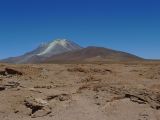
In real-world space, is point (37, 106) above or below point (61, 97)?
below

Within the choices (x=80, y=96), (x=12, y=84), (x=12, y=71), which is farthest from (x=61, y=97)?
(x=12, y=71)

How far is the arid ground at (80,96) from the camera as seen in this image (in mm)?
17922

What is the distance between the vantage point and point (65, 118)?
1767 centimetres

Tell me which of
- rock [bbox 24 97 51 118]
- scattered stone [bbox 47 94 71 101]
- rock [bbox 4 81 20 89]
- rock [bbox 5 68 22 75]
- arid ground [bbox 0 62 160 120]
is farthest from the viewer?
rock [bbox 5 68 22 75]

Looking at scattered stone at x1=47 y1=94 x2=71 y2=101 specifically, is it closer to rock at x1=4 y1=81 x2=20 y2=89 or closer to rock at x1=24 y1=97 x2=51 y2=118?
rock at x1=24 y1=97 x2=51 y2=118

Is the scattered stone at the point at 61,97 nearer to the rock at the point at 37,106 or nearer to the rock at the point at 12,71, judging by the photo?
the rock at the point at 37,106

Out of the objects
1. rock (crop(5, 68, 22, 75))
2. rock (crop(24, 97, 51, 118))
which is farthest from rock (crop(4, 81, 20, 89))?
rock (crop(5, 68, 22, 75))

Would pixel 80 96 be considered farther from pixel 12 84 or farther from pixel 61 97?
pixel 12 84

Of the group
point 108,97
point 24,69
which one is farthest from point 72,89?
point 24,69

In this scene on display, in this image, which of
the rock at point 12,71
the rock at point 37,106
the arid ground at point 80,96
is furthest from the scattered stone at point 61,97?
the rock at point 12,71

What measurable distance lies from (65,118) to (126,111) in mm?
2441

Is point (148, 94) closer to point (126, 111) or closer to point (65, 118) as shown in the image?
point (126, 111)

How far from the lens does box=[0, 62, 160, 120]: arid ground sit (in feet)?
58.8

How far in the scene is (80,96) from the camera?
19922 mm
